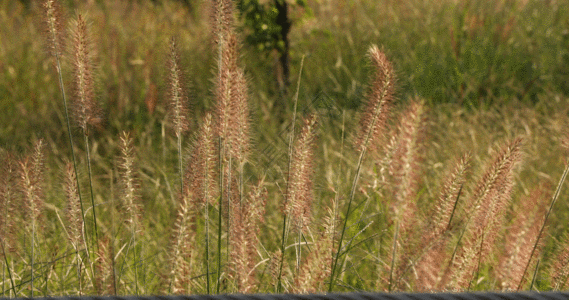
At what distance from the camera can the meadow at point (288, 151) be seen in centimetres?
146

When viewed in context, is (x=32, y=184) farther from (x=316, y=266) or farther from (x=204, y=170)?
(x=316, y=266)

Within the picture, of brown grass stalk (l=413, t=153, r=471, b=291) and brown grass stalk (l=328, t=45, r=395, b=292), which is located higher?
brown grass stalk (l=328, t=45, r=395, b=292)

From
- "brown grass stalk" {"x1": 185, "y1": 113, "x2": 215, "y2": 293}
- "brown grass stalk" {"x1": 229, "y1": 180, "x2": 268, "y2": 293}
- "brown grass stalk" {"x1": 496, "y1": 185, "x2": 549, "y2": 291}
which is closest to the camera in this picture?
"brown grass stalk" {"x1": 185, "y1": 113, "x2": 215, "y2": 293}

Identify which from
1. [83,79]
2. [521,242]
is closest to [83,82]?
[83,79]

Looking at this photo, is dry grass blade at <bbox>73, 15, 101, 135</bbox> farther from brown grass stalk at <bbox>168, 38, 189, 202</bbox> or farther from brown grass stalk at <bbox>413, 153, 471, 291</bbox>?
brown grass stalk at <bbox>413, 153, 471, 291</bbox>

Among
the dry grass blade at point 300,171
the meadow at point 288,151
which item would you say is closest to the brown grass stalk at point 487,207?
the meadow at point 288,151

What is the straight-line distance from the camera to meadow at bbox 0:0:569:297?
4.78 ft

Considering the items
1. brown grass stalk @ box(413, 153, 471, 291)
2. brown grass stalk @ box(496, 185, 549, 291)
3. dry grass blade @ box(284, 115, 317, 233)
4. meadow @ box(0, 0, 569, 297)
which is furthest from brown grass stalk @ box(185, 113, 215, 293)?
brown grass stalk @ box(496, 185, 549, 291)

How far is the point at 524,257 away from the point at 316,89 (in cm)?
299

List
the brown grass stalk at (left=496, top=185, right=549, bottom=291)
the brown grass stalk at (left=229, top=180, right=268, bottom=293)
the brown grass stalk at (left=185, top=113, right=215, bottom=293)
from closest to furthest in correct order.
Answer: the brown grass stalk at (left=185, top=113, right=215, bottom=293) < the brown grass stalk at (left=229, top=180, right=268, bottom=293) < the brown grass stalk at (left=496, top=185, right=549, bottom=291)

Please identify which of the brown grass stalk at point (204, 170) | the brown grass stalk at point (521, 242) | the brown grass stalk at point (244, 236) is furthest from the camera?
the brown grass stalk at point (521, 242)

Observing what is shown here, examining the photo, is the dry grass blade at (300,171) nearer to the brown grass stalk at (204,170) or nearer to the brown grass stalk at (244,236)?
the brown grass stalk at (244,236)

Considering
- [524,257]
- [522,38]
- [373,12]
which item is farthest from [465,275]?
[373,12]

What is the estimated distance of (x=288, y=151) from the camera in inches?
63.3
